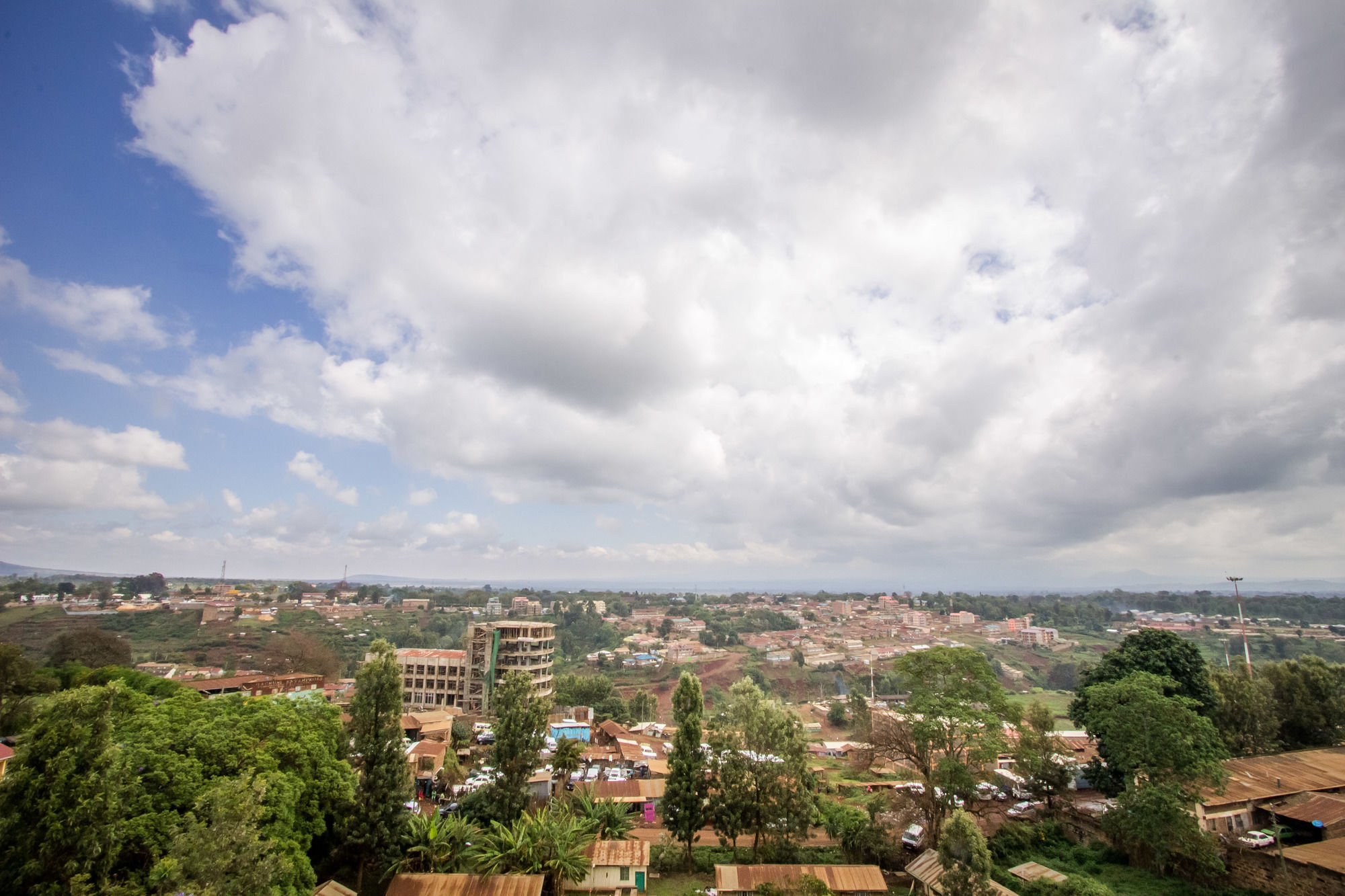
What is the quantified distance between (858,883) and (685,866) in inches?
262

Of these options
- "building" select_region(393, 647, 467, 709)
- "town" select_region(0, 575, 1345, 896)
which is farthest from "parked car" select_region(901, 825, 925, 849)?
"building" select_region(393, 647, 467, 709)

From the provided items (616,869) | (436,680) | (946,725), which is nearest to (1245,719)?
(946,725)

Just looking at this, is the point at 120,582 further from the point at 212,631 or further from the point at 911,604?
the point at 911,604

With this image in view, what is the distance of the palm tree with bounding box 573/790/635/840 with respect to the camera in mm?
22422

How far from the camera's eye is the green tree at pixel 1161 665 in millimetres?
29141

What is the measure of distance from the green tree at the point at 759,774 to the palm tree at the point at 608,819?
3.49 metres

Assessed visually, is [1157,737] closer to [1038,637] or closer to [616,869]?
[616,869]

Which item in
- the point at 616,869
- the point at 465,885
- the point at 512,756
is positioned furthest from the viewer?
the point at 512,756

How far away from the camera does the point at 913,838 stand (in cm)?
2503

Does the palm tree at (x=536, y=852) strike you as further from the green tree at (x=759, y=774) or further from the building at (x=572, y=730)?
the building at (x=572, y=730)

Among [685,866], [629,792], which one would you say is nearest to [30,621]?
[629,792]

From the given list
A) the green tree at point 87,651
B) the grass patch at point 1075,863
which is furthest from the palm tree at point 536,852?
the green tree at point 87,651

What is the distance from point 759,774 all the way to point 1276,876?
650 inches

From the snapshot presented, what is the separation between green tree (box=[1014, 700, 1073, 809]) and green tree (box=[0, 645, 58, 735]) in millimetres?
48068
